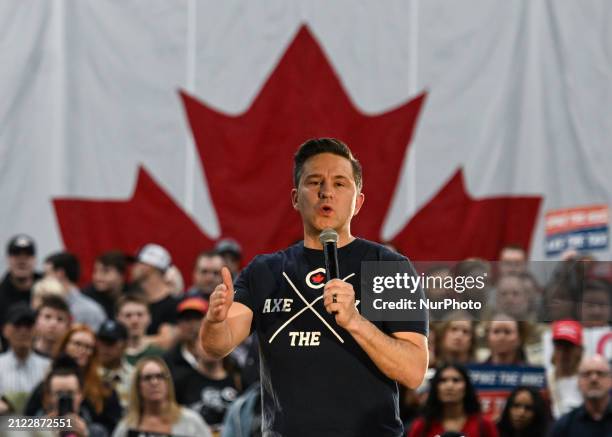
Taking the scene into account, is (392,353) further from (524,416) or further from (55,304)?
(55,304)

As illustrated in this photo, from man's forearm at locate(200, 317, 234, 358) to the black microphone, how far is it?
0.95 feet

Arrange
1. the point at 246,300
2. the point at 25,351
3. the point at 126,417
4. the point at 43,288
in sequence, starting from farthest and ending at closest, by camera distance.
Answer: the point at 43,288, the point at 25,351, the point at 126,417, the point at 246,300

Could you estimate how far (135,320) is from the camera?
27.3 ft

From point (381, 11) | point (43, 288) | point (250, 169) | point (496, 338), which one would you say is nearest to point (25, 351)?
point (43, 288)

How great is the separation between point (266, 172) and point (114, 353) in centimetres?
324

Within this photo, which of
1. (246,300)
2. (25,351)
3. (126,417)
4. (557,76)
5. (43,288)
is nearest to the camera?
(246,300)

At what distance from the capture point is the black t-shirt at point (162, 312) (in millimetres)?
8664

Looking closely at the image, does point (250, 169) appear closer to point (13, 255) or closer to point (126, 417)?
point (13, 255)

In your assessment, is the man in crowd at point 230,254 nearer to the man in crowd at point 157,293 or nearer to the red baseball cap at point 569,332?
the man in crowd at point 157,293

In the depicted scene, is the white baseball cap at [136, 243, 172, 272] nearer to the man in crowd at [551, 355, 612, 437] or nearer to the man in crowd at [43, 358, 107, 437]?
the man in crowd at [43, 358, 107, 437]

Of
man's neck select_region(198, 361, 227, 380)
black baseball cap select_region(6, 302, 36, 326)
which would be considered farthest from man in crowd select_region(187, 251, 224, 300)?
man's neck select_region(198, 361, 227, 380)

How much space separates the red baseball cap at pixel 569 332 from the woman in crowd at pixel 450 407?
2.39 ft

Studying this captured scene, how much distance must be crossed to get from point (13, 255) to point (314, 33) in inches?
117

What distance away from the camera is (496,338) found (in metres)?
7.39
